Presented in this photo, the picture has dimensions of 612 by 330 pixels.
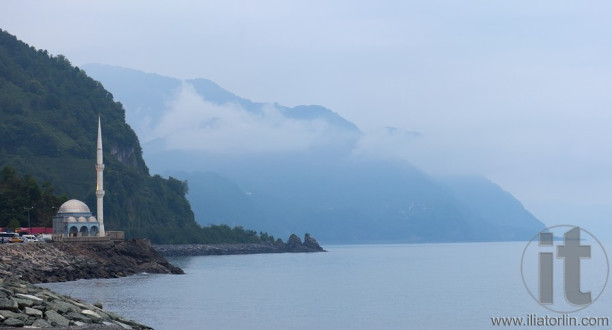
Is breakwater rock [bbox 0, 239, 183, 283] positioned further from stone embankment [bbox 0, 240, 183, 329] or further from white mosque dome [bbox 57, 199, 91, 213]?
white mosque dome [bbox 57, 199, 91, 213]

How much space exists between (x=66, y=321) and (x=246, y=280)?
77.4 metres

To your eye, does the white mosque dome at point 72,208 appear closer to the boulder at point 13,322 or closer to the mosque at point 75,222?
the mosque at point 75,222

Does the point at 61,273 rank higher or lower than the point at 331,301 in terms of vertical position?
higher

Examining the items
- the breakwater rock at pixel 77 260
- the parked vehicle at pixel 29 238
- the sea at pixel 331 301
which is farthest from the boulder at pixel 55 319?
the parked vehicle at pixel 29 238

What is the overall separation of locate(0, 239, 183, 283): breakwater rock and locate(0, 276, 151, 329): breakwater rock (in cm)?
3549

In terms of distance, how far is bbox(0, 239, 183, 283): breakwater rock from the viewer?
3728 inches

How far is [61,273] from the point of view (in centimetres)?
10262

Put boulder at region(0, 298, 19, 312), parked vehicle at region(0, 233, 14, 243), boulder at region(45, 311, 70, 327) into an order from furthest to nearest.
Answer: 1. parked vehicle at region(0, 233, 14, 243)
2. boulder at region(45, 311, 70, 327)
3. boulder at region(0, 298, 19, 312)

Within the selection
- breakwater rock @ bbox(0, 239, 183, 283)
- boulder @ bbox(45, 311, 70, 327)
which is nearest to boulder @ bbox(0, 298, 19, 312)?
boulder @ bbox(45, 311, 70, 327)

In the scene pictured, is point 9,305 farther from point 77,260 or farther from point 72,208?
point 72,208

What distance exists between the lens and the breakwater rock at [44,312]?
3881 centimetres

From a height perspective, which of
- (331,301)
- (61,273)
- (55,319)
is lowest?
(331,301)

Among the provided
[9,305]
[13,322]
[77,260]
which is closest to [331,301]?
[77,260]

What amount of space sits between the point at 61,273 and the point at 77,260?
10.4 meters
